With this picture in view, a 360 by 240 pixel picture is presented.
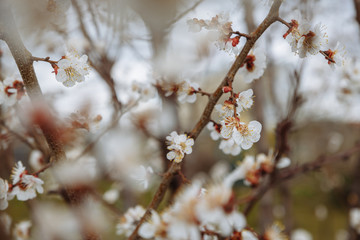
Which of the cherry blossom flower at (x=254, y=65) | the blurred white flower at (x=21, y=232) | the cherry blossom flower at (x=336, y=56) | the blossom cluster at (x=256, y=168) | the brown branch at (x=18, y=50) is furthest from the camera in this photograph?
the blurred white flower at (x=21, y=232)

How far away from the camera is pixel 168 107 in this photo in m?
1.62

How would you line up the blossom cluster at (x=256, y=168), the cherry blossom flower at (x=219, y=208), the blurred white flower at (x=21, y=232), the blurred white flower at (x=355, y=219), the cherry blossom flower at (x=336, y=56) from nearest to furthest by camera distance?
the cherry blossom flower at (x=219, y=208)
the cherry blossom flower at (x=336, y=56)
the blossom cluster at (x=256, y=168)
the blurred white flower at (x=21, y=232)
the blurred white flower at (x=355, y=219)

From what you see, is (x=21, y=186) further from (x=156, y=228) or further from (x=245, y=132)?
(x=245, y=132)

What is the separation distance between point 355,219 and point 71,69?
8.52 ft

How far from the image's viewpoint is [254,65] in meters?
0.99

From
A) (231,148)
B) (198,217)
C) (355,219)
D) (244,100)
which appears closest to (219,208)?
(198,217)

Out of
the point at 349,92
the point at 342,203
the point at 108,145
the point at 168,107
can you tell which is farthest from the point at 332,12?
the point at 342,203

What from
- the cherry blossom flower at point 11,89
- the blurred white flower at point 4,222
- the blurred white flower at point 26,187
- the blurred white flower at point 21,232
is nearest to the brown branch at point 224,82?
the blurred white flower at point 26,187

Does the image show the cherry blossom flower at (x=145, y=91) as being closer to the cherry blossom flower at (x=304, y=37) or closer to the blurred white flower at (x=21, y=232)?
the cherry blossom flower at (x=304, y=37)

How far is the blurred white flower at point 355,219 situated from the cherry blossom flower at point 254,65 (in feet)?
6.63

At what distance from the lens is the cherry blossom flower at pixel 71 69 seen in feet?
2.73

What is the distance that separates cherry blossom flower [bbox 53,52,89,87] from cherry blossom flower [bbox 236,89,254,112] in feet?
1.49

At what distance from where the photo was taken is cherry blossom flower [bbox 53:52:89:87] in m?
0.83

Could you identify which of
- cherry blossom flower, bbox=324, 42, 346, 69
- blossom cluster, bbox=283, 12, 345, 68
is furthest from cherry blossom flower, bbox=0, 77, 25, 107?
cherry blossom flower, bbox=324, 42, 346, 69
